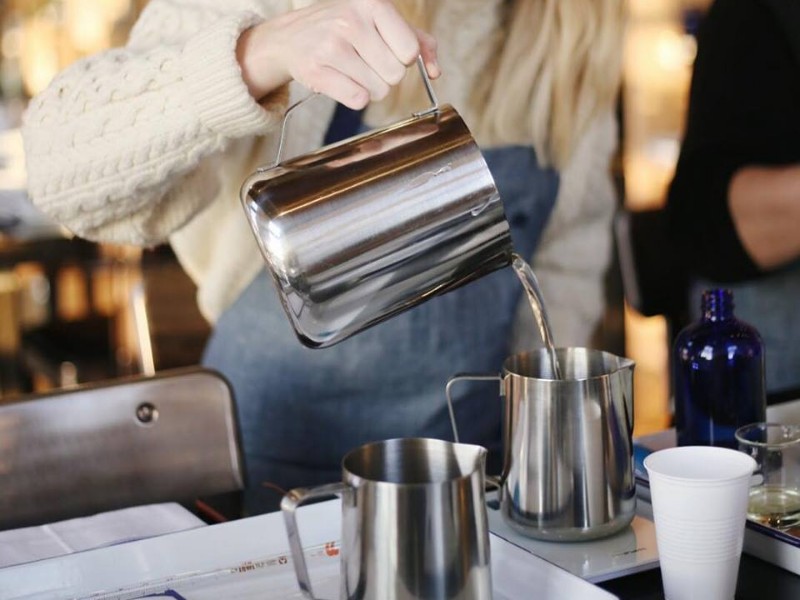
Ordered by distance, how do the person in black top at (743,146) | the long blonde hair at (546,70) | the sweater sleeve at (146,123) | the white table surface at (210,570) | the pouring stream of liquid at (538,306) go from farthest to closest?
the person in black top at (743,146), the long blonde hair at (546,70), the sweater sleeve at (146,123), the pouring stream of liquid at (538,306), the white table surface at (210,570)

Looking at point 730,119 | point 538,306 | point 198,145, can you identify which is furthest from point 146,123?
point 730,119

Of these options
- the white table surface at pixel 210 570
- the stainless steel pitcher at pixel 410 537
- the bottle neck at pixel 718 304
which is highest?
the bottle neck at pixel 718 304

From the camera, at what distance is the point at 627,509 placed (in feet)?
2.61

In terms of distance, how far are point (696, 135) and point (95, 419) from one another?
2.78ft

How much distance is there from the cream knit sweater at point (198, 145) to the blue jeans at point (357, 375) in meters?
0.07

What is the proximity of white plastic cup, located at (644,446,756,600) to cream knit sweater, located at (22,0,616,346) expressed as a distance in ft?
1.59

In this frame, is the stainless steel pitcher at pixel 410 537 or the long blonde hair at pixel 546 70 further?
the long blonde hair at pixel 546 70

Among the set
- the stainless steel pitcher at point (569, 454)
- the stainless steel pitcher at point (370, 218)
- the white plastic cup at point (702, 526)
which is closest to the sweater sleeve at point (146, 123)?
the stainless steel pitcher at point (370, 218)

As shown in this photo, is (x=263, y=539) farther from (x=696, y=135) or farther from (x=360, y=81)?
(x=696, y=135)

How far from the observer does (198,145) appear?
1.02 metres

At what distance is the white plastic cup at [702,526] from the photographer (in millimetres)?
681

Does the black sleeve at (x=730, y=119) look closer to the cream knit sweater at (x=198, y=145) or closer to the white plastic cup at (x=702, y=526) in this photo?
the cream knit sweater at (x=198, y=145)

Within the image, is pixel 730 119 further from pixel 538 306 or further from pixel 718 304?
pixel 538 306

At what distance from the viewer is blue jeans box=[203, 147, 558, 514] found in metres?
1.30
